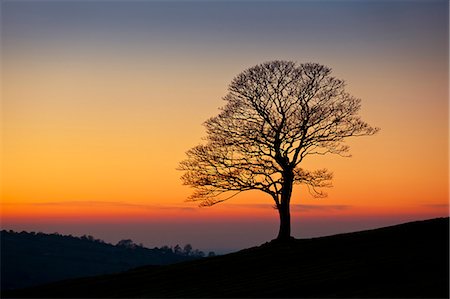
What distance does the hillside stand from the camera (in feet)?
118

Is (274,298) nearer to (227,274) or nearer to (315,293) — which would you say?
(315,293)

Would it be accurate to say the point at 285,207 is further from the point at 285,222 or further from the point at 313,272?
the point at 313,272

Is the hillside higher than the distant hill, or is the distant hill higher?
the hillside

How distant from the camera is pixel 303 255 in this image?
48.9 meters

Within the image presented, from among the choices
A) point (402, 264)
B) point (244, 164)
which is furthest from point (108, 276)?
point (402, 264)

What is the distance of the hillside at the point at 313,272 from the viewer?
35875 mm

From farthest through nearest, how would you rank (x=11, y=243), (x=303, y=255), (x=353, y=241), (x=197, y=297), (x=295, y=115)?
(x=11, y=243), (x=295, y=115), (x=353, y=241), (x=303, y=255), (x=197, y=297)

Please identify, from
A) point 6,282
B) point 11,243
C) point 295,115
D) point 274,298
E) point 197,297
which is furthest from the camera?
point 11,243

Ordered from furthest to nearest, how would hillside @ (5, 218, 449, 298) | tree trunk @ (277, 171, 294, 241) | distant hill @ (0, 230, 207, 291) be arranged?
distant hill @ (0, 230, 207, 291) < tree trunk @ (277, 171, 294, 241) < hillside @ (5, 218, 449, 298)

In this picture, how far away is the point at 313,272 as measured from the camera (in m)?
41.8

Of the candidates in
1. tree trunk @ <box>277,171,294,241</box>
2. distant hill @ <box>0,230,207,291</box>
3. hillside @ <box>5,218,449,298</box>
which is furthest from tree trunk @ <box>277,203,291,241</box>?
distant hill @ <box>0,230,207,291</box>

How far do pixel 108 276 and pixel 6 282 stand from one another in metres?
110

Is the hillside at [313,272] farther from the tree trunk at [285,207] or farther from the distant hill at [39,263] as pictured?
the distant hill at [39,263]

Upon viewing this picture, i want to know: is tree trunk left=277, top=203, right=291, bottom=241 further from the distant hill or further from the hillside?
the distant hill
